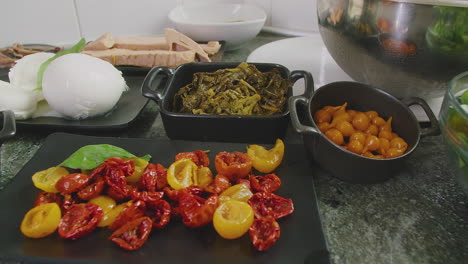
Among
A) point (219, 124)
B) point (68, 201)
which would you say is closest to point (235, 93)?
point (219, 124)

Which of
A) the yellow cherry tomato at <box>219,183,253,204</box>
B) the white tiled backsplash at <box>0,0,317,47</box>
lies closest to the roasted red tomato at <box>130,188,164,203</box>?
the yellow cherry tomato at <box>219,183,253,204</box>

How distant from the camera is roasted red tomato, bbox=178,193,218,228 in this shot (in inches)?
23.2

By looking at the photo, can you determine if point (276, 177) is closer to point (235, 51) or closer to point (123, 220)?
point (123, 220)

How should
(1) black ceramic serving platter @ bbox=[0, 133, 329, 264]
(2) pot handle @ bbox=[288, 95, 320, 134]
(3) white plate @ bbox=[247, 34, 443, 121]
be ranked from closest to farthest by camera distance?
(1) black ceramic serving platter @ bbox=[0, 133, 329, 264]
(2) pot handle @ bbox=[288, 95, 320, 134]
(3) white plate @ bbox=[247, 34, 443, 121]

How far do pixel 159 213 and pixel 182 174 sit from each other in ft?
0.33

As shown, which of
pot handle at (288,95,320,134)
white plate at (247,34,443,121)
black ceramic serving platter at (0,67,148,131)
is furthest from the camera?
white plate at (247,34,443,121)

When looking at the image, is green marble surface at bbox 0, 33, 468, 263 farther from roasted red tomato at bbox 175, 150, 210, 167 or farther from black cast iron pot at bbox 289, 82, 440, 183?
roasted red tomato at bbox 175, 150, 210, 167

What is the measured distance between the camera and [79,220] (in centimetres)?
59

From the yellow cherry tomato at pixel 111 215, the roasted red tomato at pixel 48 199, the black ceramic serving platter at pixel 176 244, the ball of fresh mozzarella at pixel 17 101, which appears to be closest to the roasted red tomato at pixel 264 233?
the black ceramic serving platter at pixel 176 244

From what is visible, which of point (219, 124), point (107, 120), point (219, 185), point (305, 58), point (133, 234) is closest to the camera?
point (133, 234)

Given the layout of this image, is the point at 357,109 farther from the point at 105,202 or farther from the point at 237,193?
the point at 105,202

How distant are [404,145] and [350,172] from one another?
0.42 ft

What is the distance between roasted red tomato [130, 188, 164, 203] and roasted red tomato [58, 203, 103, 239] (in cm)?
6

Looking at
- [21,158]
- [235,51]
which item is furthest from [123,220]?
[235,51]
